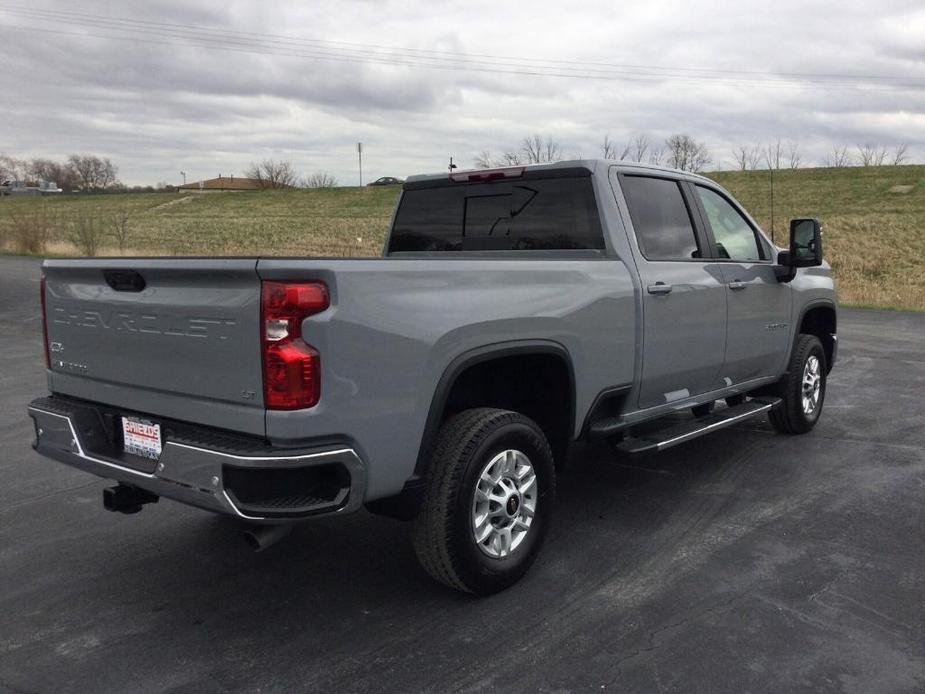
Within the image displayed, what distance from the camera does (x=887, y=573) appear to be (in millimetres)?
3797

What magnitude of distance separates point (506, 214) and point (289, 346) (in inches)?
87.0

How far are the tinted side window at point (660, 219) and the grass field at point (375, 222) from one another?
574 inches

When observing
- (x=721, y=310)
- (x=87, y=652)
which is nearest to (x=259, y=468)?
(x=87, y=652)

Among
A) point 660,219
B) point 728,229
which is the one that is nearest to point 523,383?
point 660,219

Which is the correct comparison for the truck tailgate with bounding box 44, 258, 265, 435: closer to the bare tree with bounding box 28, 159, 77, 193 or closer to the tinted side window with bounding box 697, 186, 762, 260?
the tinted side window with bounding box 697, 186, 762, 260

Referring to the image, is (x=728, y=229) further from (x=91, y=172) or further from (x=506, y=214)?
(x=91, y=172)

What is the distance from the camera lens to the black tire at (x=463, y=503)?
3320 mm

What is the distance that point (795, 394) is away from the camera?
20.5 feet

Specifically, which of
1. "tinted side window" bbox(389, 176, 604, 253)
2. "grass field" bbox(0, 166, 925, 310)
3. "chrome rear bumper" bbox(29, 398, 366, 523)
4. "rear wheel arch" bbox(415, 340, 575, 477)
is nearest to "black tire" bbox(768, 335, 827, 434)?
"tinted side window" bbox(389, 176, 604, 253)

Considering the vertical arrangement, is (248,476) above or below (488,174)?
below

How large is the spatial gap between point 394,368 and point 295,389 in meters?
0.41

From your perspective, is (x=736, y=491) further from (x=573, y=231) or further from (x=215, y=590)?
(x=215, y=590)

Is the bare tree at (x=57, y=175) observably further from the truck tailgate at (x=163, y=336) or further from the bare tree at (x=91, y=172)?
the truck tailgate at (x=163, y=336)

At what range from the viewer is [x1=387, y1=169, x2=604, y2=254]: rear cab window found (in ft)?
14.6
